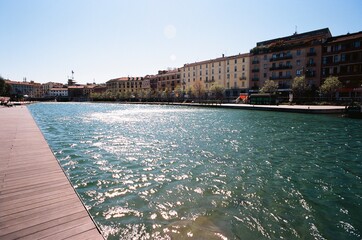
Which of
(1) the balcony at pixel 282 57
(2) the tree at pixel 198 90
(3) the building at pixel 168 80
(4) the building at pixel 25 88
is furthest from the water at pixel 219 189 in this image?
(4) the building at pixel 25 88

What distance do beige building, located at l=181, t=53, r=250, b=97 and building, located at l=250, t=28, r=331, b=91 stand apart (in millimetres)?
3595

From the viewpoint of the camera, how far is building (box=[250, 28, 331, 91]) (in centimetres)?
6512

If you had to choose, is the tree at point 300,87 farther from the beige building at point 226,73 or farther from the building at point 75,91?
the building at point 75,91

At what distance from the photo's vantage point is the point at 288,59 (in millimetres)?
71000

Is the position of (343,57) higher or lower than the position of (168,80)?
higher

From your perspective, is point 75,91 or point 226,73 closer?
point 226,73

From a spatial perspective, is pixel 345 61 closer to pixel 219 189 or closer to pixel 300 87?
pixel 300 87

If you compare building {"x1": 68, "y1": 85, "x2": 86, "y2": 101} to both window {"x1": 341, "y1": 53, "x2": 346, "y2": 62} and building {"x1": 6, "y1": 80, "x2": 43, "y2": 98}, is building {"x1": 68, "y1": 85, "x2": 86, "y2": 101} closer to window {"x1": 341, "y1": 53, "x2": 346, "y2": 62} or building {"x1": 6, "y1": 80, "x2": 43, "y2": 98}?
building {"x1": 6, "y1": 80, "x2": 43, "y2": 98}

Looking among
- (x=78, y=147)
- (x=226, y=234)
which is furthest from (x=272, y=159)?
(x=78, y=147)

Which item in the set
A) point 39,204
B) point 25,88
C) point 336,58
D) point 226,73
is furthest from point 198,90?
point 25,88

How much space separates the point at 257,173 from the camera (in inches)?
399

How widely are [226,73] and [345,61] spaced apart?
40.0 meters

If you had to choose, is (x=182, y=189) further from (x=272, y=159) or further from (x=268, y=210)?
(x=272, y=159)

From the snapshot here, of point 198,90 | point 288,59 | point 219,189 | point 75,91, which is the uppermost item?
point 288,59
